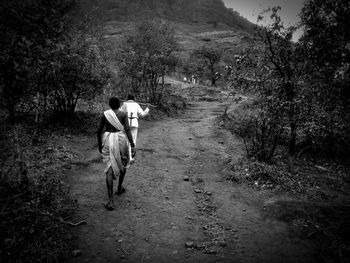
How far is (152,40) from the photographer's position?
60.1 ft

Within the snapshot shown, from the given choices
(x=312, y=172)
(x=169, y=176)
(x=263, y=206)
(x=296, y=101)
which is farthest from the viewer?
(x=312, y=172)

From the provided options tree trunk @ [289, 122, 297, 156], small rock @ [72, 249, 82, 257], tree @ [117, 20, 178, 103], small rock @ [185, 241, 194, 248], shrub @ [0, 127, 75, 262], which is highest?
tree @ [117, 20, 178, 103]

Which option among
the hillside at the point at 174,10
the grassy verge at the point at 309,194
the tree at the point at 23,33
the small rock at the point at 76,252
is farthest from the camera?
the hillside at the point at 174,10

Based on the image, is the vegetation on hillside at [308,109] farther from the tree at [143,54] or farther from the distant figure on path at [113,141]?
the tree at [143,54]

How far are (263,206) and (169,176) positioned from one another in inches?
122

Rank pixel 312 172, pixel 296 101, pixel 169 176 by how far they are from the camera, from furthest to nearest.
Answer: pixel 312 172
pixel 296 101
pixel 169 176

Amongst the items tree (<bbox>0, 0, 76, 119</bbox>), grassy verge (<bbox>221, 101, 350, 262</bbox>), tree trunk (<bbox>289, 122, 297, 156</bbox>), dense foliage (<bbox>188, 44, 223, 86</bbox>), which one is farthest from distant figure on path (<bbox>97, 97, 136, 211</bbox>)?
dense foliage (<bbox>188, 44, 223, 86</bbox>)

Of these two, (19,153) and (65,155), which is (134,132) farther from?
(19,153)


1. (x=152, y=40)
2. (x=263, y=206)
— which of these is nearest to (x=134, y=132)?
(x=263, y=206)

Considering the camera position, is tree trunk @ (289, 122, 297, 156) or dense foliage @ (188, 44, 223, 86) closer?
tree trunk @ (289, 122, 297, 156)

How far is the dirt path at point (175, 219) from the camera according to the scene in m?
4.72

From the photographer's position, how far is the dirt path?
→ 4.72m

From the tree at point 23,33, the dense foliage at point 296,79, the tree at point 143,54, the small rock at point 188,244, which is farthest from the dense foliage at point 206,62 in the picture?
the tree at point 23,33

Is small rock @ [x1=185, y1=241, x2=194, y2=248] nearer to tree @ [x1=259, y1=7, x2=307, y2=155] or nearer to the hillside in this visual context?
tree @ [x1=259, y1=7, x2=307, y2=155]
